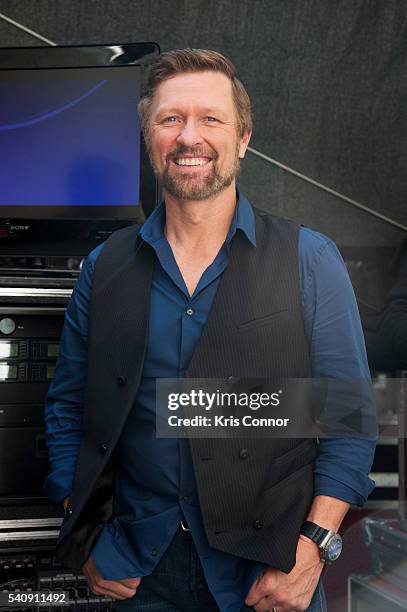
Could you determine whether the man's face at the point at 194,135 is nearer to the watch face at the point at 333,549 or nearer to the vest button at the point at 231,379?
the vest button at the point at 231,379

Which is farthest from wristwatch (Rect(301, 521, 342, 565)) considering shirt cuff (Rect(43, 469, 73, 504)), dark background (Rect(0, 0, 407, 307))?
dark background (Rect(0, 0, 407, 307))

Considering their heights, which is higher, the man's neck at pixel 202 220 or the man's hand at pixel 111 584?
the man's neck at pixel 202 220

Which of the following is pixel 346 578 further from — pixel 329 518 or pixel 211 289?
pixel 211 289

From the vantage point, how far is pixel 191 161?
1.10m

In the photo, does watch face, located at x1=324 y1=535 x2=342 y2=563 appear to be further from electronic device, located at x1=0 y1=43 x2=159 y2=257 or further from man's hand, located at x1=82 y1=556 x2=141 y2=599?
electronic device, located at x1=0 y1=43 x2=159 y2=257

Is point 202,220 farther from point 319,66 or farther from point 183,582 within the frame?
point 319,66

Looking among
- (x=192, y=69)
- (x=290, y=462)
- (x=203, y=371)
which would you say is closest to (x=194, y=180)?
(x=192, y=69)

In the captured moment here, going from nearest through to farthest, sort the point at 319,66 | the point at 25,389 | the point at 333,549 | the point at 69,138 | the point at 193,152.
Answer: the point at 333,549 < the point at 193,152 < the point at 25,389 < the point at 69,138 < the point at 319,66

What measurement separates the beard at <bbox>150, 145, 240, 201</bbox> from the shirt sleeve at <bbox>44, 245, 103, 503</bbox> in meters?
0.18

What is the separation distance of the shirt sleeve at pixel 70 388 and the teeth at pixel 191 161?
0.70 feet

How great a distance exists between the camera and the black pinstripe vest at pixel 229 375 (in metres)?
1.03

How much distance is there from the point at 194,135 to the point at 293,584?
0.60 m

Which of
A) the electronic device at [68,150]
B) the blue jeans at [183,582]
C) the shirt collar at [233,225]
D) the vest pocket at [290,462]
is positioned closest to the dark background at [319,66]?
the electronic device at [68,150]

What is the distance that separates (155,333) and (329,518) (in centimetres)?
33
